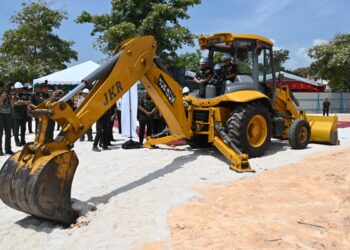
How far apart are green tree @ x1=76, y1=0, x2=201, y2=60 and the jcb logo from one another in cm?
1566

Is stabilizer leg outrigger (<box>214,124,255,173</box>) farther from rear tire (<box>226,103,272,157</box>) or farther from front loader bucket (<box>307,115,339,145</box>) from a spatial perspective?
front loader bucket (<box>307,115,339,145</box>)

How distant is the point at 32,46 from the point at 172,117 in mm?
29271

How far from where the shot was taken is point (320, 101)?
3478cm

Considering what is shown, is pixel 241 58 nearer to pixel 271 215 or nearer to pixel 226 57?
pixel 226 57

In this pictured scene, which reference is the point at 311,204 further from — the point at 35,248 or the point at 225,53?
the point at 225,53

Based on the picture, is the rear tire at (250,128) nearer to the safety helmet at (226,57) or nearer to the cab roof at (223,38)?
the safety helmet at (226,57)

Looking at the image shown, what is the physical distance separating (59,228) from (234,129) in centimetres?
443

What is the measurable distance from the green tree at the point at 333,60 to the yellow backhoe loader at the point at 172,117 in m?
27.4

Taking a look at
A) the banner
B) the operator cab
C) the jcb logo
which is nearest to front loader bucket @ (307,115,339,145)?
the operator cab

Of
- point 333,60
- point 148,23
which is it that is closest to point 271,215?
point 148,23

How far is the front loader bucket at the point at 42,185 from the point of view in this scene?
4.54 m


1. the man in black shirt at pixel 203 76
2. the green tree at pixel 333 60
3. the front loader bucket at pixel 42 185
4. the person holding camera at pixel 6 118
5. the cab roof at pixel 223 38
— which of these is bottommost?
the front loader bucket at pixel 42 185

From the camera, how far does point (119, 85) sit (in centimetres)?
608

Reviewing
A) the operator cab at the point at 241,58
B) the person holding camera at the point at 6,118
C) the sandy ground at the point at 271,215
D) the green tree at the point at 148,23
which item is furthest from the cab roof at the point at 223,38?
the green tree at the point at 148,23
